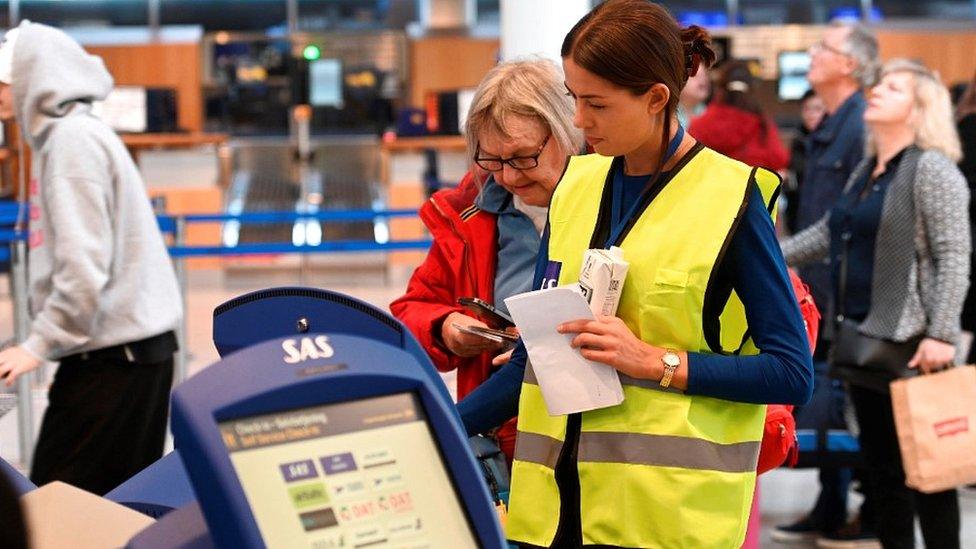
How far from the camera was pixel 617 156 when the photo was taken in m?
1.90

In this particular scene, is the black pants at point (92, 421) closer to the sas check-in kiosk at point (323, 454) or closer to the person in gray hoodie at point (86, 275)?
the person in gray hoodie at point (86, 275)

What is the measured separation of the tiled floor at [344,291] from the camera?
Answer: 5.02 meters

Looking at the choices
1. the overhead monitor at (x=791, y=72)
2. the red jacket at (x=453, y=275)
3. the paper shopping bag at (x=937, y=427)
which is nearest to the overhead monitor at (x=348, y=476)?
the red jacket at (x=453, y=275)

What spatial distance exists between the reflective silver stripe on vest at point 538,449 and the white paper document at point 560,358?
77 millimetres

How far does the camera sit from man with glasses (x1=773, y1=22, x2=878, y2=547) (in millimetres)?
4852

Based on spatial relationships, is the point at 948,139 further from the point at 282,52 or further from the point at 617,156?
the point at 282,52

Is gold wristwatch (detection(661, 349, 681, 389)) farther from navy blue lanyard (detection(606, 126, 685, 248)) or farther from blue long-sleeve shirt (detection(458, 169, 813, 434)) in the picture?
navy blue lanyard (detection(606, 126, 685, 248))

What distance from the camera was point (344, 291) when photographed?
1056 cm

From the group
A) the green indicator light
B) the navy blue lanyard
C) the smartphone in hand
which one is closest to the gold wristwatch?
the navy blue lanyard

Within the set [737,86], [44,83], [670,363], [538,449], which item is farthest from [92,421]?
[737,86]

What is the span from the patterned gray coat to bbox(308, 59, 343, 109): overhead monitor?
10.6 m

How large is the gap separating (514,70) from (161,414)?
4.97ft

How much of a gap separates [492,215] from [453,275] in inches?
5.2

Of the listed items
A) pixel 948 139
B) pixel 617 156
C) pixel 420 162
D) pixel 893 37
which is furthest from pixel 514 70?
pixel 893 37
